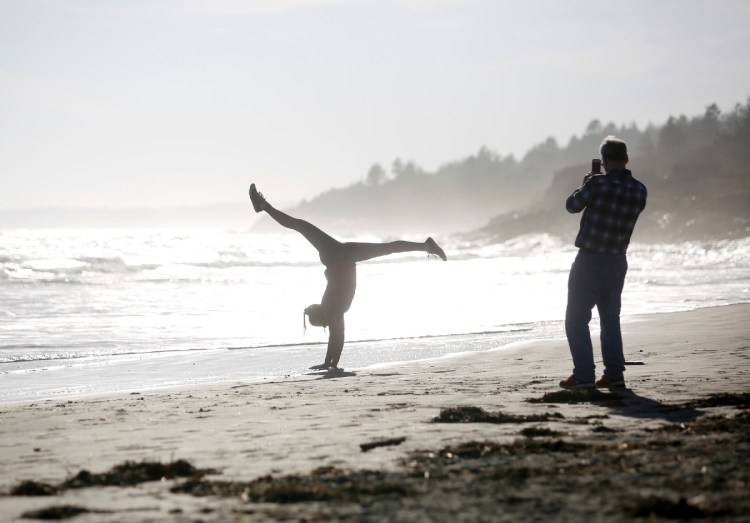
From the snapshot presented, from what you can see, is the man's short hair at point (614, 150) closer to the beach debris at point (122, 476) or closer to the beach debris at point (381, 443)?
the beach debris at point (381, 443)

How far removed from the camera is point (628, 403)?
636 centimetres

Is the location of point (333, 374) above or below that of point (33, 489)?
above

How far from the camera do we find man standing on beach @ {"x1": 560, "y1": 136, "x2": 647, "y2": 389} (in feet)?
24.4

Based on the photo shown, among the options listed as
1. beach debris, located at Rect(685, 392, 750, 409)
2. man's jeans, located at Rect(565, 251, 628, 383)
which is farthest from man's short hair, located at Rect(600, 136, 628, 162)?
beach debris, located at Rect(685, 392, 750, 409)

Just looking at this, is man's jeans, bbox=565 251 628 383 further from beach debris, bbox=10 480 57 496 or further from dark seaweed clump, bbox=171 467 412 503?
beach debris, bbox=10 480 57 496

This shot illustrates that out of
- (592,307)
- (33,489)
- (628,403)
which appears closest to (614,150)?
(592,307)

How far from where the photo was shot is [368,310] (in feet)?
65.0

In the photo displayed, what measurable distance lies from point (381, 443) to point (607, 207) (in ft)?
10.7

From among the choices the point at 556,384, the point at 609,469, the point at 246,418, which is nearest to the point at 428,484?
the point at 609,469

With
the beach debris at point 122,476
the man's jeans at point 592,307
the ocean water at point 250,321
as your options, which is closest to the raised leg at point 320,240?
the ocean water at point 250,321

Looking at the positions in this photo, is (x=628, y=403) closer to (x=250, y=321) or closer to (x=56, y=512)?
(x=56, y=512)

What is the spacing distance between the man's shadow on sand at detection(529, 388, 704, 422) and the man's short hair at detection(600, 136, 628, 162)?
176 centimetres

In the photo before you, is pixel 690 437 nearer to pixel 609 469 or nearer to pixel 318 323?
pixel 609 469

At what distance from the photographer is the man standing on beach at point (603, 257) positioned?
24.4ft
